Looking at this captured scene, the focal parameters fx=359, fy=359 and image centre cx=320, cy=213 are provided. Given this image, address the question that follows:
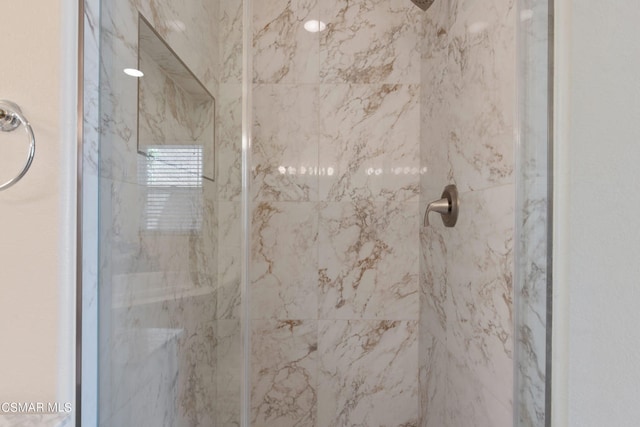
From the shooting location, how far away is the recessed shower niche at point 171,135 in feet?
2.89

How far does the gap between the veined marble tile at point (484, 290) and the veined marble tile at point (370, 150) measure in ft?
1.43

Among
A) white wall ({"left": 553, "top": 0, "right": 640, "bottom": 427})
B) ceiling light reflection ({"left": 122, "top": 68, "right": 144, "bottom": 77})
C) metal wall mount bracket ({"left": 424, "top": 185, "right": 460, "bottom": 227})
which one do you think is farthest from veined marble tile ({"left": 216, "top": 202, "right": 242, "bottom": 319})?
white wall ({"left": 553, "top": 0, "right": 640, "bottom": 427})

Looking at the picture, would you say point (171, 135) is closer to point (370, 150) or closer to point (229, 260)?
point (229, 260)

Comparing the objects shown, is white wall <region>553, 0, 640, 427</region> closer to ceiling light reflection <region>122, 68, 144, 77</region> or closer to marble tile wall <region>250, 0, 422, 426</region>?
ceiling light reflection <region>122, 68, 144, 77</region>

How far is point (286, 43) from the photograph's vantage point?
1607 millimetres

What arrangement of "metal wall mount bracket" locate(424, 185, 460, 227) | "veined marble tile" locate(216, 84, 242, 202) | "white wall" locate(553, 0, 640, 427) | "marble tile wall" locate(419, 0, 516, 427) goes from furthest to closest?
1. "metal wall mount bracket" locate(424, 185, 460, 227)
2. "veined marble tile" locate(216, 84, 242, 202)
3. "marble tile wall" locate(419, 0, 516, 427)
4. "white wall" locate(553, 0, 640, 427)

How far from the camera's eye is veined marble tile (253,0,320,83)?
5.27ft

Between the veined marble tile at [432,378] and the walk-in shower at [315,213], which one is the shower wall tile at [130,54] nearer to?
the walk-in shower at [315,213]

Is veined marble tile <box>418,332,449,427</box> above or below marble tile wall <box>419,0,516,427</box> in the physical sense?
below

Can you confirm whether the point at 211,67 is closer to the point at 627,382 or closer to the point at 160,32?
the point at 160,32

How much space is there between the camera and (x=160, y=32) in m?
0.91

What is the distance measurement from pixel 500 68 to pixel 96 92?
0.92 metres

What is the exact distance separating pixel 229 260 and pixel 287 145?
72 cm

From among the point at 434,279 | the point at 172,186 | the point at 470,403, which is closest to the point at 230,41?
the point at 172,186
